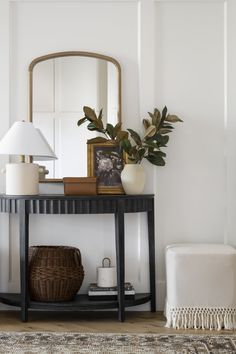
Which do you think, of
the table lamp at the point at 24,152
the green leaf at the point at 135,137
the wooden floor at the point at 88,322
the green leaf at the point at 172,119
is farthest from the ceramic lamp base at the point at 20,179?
the green leaf at the point at 172,119

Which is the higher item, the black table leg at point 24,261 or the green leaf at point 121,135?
the green leaf at point 121,135

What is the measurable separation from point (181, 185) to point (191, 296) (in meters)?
0.85

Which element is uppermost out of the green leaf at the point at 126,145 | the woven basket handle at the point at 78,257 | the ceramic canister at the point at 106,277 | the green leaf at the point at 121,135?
the green leaf at the point at 121,135

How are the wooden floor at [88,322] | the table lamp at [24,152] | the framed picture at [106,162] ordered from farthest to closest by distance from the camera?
the framed picture at [106,162]
the table lamp at [24,152]
the wooden floor at [88,322]

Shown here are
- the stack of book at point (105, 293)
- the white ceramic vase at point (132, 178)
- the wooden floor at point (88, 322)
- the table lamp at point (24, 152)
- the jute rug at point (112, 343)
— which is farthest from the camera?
the white ceramic vase at point (132, 178)

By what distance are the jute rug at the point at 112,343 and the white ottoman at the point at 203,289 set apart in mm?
228

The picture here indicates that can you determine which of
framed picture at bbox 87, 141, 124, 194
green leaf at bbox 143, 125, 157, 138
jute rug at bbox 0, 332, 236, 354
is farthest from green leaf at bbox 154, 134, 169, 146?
jute rug at bbox 0, 332, 236, 354

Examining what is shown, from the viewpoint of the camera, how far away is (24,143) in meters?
3.45

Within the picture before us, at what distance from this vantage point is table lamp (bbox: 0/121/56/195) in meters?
3.45

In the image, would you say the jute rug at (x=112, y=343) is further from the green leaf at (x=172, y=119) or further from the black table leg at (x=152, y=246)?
the green leaf at (x=172, y=119)

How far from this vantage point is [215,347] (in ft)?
9.67

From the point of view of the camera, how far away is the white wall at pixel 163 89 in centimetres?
393

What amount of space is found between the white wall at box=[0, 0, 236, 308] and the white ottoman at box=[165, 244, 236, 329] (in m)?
0.49

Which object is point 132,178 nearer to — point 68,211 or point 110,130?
point 110,130
